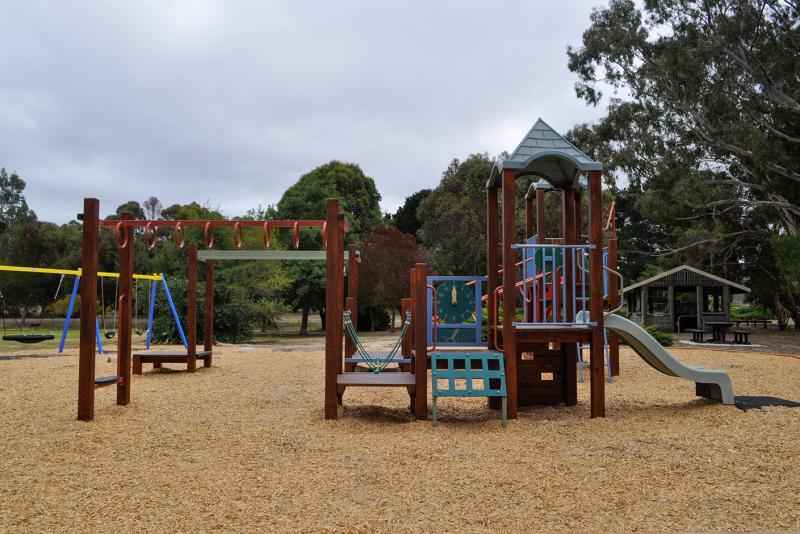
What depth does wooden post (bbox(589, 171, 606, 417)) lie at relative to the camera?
7.39 meters

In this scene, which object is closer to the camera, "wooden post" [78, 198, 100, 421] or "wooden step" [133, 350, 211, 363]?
"wooden post" [78, 198, 100, 421]

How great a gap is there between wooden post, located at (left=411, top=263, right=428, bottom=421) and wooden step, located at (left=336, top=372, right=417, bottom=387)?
12cm

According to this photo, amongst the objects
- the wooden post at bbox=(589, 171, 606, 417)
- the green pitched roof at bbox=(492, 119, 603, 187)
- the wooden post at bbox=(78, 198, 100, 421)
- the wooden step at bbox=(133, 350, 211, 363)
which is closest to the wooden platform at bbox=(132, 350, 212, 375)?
the wooden step at bbox=(133, 350, 211, 363)

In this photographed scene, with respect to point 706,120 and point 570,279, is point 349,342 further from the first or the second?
point 706,120

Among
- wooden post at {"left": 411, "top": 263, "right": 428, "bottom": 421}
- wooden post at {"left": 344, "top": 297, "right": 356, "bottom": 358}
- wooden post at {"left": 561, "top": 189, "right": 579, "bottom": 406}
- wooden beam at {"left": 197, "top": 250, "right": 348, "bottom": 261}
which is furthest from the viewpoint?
wooden post at {"left": 344, "top": 297, "right": 356, "bottom": 358}

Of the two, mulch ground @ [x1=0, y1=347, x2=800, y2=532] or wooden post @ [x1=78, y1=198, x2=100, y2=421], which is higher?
wooden post @ [x1=78, y1=198, x2=100, y2=421]

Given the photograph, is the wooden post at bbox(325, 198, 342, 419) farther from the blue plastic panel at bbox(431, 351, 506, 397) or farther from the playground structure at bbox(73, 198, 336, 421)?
the blue plastic panel at bbox(431, 351, 506, 397)

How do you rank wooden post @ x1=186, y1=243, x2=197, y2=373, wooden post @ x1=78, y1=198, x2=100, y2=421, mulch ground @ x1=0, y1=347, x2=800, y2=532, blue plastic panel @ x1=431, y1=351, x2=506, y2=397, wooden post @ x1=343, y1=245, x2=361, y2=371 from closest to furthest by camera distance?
mulch ground @ x1=0, y1=347, x2=800, y2=532 → blue plastic panel @ x1=431, y1=351, x2=506, y2=397 → wooden post @ x1=78, y1=198, x2=100, y2=421 → wooden post @ x1=343, y1=245, x2=361, y2=371 → wooden post @ x1=186, y1=243, x2=197, y2=373

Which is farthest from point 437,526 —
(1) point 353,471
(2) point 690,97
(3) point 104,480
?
(2) point 690,97

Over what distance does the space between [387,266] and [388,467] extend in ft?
80.2

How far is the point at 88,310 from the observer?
7.22 m

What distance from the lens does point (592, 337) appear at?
7.45 metres

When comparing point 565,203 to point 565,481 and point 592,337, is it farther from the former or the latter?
point 565,481

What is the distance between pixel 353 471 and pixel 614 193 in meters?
27.6
